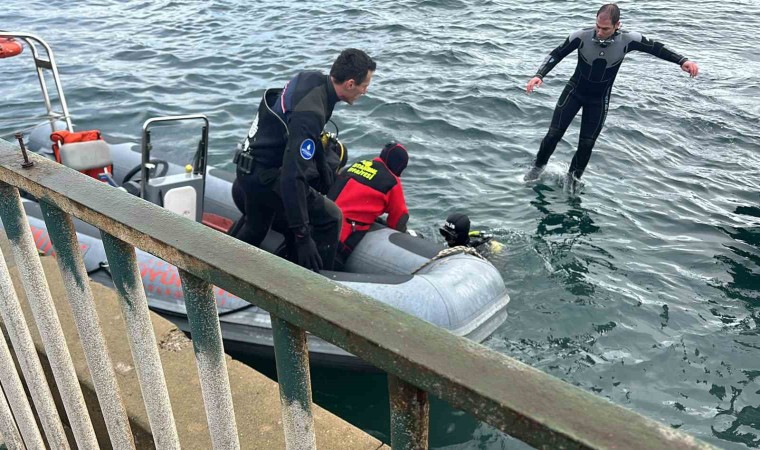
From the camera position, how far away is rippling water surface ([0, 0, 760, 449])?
15.8 ft

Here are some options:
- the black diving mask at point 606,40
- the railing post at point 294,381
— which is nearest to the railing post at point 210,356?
the railing post at point 294,381

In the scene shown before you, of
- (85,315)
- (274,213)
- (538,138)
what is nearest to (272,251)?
(274,213)

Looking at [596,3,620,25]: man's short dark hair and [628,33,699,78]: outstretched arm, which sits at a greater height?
[596,3,620,25]: man's short dark hair

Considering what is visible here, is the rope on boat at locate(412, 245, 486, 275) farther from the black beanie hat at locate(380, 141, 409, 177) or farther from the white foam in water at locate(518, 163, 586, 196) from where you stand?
the white foam in water at locate(518, 163, 586, 196)

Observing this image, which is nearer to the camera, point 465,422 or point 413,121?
point 465,422

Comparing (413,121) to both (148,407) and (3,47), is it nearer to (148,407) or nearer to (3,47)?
(3,47)

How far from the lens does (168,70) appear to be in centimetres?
1098

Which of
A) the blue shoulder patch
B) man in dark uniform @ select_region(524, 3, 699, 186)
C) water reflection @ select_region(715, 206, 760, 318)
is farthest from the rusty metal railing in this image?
man in dark uniform @ select_region(524, 3, 699, 186)

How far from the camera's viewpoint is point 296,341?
42.9 inches

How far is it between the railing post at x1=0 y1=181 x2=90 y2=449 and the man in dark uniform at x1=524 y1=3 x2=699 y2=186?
6.28 metres

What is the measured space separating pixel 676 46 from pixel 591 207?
655cm

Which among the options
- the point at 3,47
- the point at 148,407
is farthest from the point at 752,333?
the point at 3,47

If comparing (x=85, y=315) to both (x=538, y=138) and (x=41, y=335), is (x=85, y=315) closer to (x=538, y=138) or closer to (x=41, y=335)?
(x=41, y=335)

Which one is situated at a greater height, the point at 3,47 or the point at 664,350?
the point at 3,47
